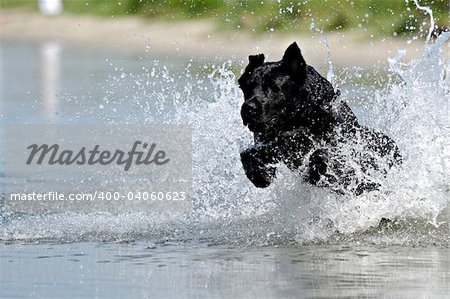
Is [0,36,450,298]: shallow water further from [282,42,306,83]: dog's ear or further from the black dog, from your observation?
[282,42,306,83]: dog's ear

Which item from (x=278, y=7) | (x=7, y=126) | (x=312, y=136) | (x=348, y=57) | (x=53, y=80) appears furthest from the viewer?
(x=278, y=7)

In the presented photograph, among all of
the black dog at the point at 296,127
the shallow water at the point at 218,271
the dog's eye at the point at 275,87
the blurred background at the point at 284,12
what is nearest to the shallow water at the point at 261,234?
the shallow water at the point at 218,271

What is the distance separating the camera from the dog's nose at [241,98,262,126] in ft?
27.9

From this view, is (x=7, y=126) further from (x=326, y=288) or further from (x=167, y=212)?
(x=326, y=288)

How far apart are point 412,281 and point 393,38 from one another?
17.8 m

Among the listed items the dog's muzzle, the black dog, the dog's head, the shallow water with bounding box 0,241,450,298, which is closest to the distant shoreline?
the black dog

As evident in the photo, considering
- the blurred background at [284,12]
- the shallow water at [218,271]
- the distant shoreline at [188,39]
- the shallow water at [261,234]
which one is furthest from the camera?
the blurred background at [284,12]

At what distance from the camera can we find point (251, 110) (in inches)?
335

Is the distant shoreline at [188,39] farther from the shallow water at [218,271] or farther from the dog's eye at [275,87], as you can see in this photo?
the shallow water at [218,271]

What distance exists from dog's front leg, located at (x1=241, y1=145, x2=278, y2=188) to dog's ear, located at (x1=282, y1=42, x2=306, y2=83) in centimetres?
51

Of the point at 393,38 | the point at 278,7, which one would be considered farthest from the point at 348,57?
the point at 278,7

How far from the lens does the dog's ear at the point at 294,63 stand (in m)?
8.62

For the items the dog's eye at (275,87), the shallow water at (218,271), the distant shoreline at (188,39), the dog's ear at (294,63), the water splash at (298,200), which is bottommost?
the shallow water at (218,271)

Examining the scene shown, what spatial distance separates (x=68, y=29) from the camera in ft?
93.6
